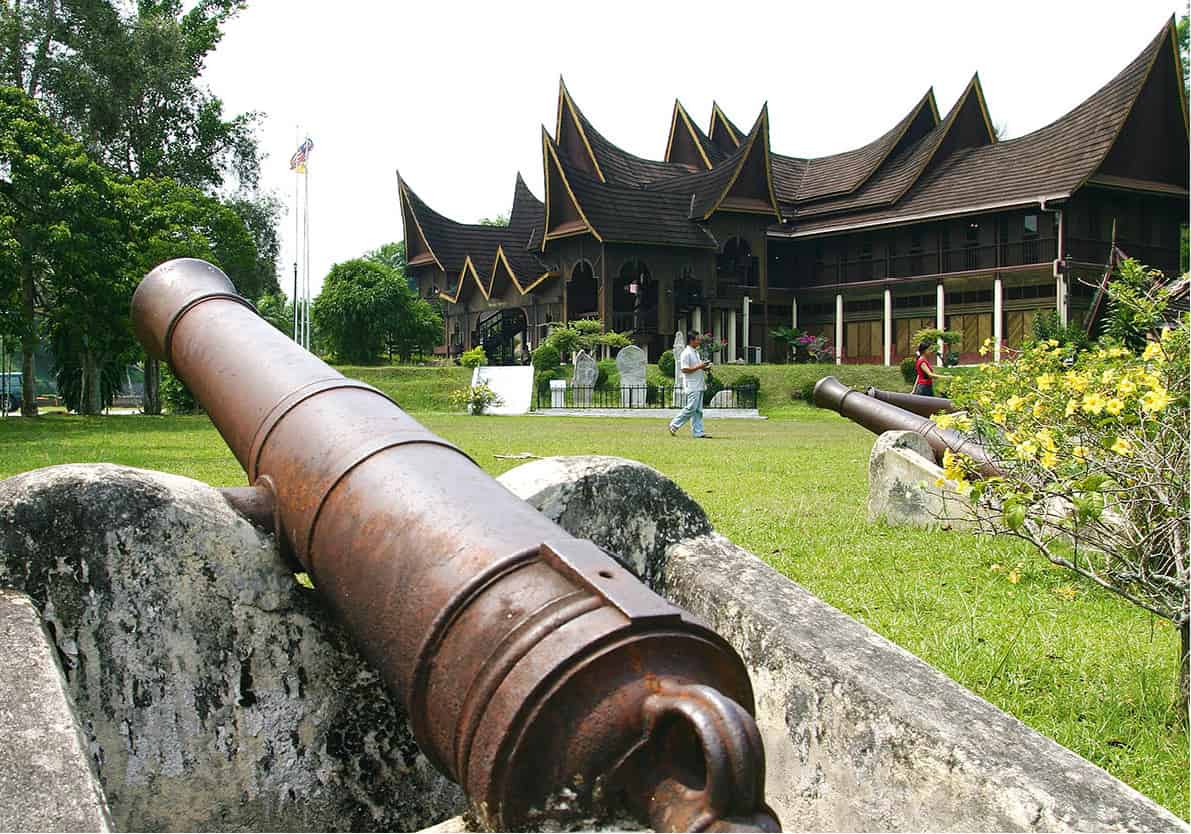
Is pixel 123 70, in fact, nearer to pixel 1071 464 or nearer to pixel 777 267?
pixel 777 267

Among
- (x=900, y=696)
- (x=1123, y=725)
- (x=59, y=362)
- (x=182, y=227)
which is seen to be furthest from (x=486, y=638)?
(x=59, y=362)

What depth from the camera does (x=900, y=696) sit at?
7.19ft

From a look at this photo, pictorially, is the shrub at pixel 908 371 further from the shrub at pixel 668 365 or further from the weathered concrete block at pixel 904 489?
the weathered concrete block at pixel 904 489

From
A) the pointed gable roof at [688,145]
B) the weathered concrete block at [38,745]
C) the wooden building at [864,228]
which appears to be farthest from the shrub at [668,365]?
the weathered concrete block at [38,745]

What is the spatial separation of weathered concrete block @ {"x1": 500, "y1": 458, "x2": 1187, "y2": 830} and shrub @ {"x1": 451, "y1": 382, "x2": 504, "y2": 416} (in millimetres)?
21090

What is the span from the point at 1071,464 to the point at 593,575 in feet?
8.45

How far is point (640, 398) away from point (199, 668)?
76.0ft

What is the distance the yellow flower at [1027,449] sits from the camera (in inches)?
123

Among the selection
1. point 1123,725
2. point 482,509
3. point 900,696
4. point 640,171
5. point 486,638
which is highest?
point 640,171

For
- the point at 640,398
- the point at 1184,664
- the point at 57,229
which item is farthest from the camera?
the point at 640,398

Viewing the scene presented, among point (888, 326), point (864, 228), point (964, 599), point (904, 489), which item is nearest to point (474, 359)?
point (888, 326)

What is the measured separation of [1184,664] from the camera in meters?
3.32

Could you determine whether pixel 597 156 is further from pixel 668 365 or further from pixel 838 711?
pixel 838 711

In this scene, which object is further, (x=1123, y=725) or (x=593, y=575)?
(x=1123, y=725)
